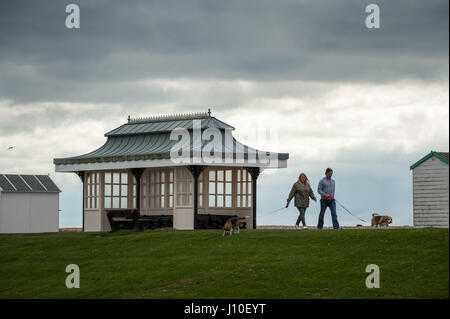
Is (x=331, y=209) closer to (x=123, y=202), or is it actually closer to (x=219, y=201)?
(x=219, y=201)

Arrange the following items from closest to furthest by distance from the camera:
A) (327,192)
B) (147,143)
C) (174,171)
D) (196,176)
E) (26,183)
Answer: (327,192), (196,176), (174,171), (147,143), (26,183)

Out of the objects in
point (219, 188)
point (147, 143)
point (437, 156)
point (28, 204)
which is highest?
point (147, 143)

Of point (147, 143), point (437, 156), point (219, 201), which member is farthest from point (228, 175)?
point (437, 156)

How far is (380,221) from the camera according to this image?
32.7 m

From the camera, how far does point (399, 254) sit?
24203mm

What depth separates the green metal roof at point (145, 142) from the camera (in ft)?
125

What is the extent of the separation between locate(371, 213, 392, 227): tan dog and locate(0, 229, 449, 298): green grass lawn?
4.94 meters

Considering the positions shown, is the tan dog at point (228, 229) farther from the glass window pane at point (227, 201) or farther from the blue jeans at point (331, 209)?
the glass window pane at point (227, 201)

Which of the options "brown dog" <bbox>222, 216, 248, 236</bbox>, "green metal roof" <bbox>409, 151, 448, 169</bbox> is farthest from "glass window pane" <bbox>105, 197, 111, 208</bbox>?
"green metal roof" <bbox>409, 151, 448, 169</bbox>

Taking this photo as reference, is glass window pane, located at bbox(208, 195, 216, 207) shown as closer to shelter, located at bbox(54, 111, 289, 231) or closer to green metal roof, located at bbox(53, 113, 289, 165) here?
shelter, located at bbox(54, 111, 289, 231)

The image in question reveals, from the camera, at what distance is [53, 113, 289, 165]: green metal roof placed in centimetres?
3804

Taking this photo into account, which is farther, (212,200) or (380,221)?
(212,200)

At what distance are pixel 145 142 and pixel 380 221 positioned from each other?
12.1 metres
